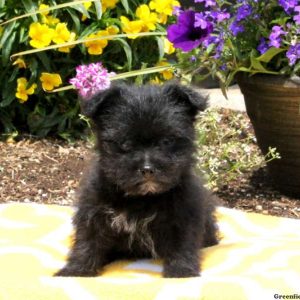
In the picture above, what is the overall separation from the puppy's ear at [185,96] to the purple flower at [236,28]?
1.58 metres

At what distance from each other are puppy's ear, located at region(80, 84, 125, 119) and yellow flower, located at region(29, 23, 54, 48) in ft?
8.58

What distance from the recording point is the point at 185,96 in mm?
3873

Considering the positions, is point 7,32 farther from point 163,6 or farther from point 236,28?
point 236,28

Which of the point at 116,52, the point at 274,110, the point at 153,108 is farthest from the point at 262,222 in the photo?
the point at 116,52

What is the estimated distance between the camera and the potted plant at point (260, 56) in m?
5.19

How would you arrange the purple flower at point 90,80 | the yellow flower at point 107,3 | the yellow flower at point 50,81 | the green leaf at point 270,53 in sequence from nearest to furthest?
the purple flower at point 90,80 → the green leaf at point 270,53 → the yellow flower at point 50,81 → the yellow flower at point 107,3

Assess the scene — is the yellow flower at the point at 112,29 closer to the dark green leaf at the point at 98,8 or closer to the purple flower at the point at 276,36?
the dark green leaf at the point at 98,8

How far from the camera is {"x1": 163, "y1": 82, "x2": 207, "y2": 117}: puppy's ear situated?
152 inches

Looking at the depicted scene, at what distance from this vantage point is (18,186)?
597cm

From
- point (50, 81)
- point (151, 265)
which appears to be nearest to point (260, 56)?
point (151, 265)

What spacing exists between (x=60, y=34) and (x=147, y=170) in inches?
124

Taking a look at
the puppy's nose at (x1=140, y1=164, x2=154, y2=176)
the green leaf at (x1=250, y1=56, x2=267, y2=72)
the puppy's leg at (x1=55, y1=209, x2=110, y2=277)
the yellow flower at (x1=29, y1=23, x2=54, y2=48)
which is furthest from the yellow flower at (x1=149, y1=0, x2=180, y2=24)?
the puppy's nose at (x1=140, y1=164, x2=154, y2=176)

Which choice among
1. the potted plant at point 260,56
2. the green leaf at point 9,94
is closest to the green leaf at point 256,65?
the potted plant at point 260,56

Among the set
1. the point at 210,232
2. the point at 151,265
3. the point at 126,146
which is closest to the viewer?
the point at 126,146
